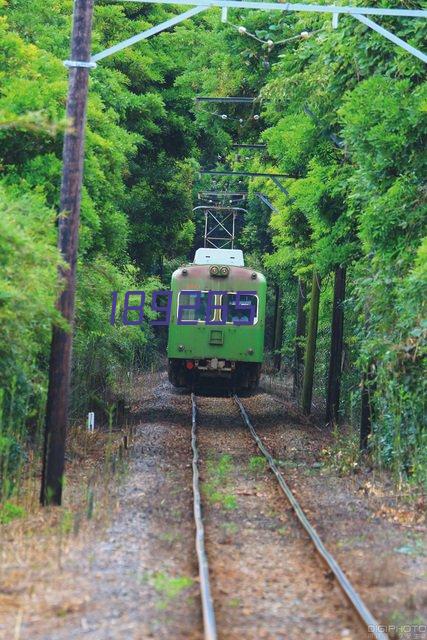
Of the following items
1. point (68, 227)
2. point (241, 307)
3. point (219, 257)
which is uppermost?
point (219, 257)

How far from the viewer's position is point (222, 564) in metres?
10.2

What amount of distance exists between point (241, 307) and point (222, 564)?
1854cm

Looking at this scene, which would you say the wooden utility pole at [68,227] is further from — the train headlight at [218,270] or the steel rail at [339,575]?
the train headlight at [218,270]

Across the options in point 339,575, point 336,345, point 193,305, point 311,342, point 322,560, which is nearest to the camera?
point 339,575

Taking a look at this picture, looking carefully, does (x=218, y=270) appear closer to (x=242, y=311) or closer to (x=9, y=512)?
(x=242, y=311)

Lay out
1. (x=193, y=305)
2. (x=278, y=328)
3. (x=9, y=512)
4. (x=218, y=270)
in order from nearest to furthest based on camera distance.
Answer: (x=9, y=512) → (x=218, y=270) → (x=193, y=305) → (x=278, y=328)

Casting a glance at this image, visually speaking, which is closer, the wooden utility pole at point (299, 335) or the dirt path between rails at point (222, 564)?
the dirt path between rails at point (222, 564)

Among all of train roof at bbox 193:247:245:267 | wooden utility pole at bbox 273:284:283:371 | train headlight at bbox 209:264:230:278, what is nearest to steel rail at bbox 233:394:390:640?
train headlight at bbox 209:264:230:278

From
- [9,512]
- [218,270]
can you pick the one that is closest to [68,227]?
[9,512]

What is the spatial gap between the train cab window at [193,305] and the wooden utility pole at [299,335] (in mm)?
7709

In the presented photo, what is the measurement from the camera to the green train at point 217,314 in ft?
92.6

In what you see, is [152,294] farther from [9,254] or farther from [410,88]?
[9,254]

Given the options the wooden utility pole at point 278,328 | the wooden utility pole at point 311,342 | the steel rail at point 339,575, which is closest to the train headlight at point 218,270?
the wooden utility pole at point 311,342

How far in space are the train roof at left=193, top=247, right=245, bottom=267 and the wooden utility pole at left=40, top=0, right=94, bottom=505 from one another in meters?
15.7
